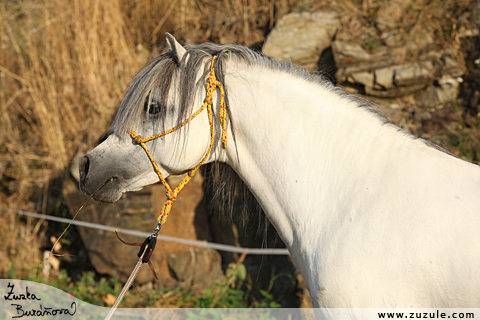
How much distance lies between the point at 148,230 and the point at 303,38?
2.79 m

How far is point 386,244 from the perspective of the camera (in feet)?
4.36

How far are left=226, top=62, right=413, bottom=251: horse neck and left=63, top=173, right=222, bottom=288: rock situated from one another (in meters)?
2.12

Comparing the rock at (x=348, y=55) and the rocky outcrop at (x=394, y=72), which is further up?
the rock at (x=348, y=55)

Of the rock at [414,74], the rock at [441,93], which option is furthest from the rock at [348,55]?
the rock at [441,93]

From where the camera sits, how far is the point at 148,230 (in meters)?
3.77

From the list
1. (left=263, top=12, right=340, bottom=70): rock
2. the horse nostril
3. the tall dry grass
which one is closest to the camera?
the horse nostril

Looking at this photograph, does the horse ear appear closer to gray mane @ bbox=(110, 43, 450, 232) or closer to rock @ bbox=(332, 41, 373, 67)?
gray mane @ bbox=(110, 43, 450, 232)

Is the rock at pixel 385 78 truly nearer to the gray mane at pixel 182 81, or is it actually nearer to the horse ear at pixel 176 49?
the gray mane at pixel 182 81

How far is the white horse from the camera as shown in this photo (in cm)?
129

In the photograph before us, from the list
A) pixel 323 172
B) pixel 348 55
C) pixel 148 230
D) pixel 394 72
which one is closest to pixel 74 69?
pixel 148 230

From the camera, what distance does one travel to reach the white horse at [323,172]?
50.9 inches

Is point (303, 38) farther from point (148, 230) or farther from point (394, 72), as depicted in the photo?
point (148, 230)

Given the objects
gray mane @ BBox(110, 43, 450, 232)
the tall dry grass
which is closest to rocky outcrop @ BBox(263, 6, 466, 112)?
the tall dry grass

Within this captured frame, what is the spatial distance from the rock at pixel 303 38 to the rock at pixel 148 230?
1.73 meters
